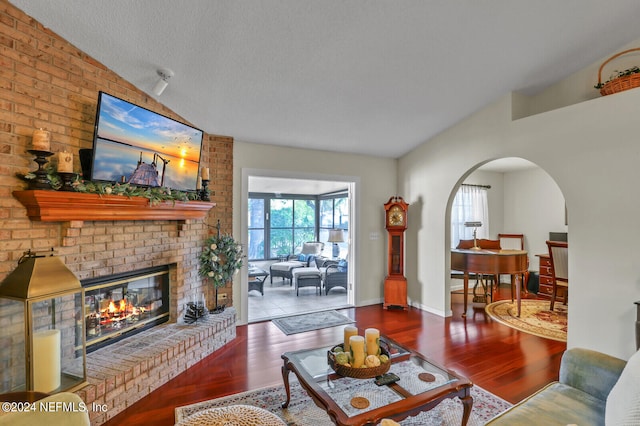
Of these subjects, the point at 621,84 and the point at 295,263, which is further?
the point at 295,263

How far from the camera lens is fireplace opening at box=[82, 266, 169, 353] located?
2.70 meters

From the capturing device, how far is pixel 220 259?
3.88 metres

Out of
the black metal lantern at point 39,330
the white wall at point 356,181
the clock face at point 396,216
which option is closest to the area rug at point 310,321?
the white wall at point 356,181

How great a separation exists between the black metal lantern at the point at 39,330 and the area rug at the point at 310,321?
2.24m

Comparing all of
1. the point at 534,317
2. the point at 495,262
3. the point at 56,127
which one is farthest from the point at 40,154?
the point at 534,317

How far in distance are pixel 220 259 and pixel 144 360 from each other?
1.46m

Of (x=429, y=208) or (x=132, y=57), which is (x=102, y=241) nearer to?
(x=132, y=57)

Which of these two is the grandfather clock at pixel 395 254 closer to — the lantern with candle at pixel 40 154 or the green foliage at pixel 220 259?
the green foliage at pixel 220 259

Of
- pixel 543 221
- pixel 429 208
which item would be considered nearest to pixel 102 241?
pixel 429 208

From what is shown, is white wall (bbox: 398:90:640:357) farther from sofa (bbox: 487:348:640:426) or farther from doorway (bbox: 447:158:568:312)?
doorway (bbox: 447:158:568:312)

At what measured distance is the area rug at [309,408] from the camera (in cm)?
224

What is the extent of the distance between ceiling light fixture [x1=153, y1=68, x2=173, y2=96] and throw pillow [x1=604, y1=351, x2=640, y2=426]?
338 cm

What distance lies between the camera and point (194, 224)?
374 cm

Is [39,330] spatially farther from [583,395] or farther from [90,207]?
[583,395]
